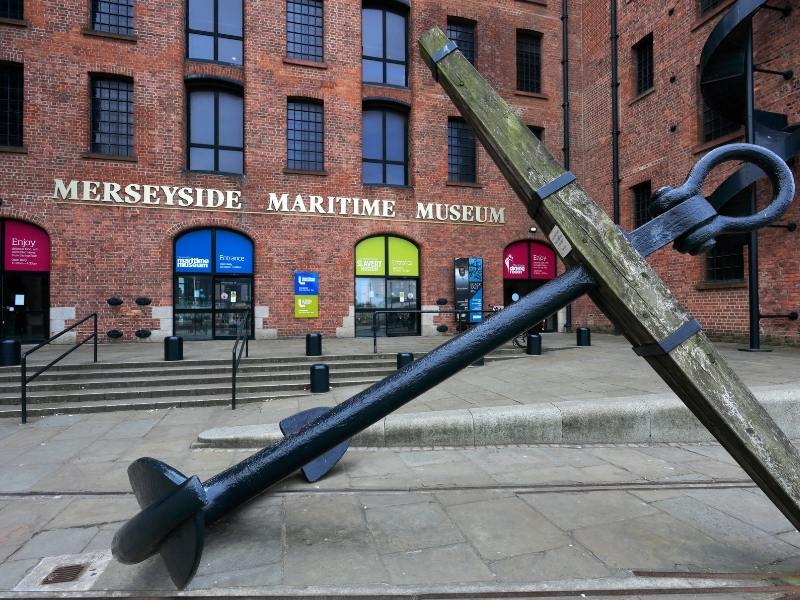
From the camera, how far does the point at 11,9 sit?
12375 millimetres

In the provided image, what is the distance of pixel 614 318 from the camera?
255cm

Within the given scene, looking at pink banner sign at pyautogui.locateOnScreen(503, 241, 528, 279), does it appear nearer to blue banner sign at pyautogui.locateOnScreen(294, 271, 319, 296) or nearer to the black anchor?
blue banner sign at pyautogui.locateOnScreen(294, 271, 319, 296)

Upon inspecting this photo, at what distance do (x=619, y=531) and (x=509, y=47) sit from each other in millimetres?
17229

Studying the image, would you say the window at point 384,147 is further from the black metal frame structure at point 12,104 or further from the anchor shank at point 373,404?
the anchor shank at point 373,404

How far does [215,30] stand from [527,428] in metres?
14.8

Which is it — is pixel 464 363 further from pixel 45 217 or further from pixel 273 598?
pixel 45 217

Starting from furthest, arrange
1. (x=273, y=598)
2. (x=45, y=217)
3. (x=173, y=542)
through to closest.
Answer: (x=45, y=217) < (x=273, y=598) < (x=173, y=542)

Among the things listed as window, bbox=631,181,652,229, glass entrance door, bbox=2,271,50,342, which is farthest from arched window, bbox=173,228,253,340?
window, bbox=631,181,652,229

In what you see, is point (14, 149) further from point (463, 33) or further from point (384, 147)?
point (463, 33)

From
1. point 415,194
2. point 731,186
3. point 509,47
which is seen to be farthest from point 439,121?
point 731,186

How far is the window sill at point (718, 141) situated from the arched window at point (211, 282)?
1305 cm

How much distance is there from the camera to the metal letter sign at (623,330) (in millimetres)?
2209

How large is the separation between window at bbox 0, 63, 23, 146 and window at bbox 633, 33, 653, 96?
18.4 m

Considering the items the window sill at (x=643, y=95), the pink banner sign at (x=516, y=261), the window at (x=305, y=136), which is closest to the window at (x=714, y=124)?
the window sill at (x=643, y=95)
